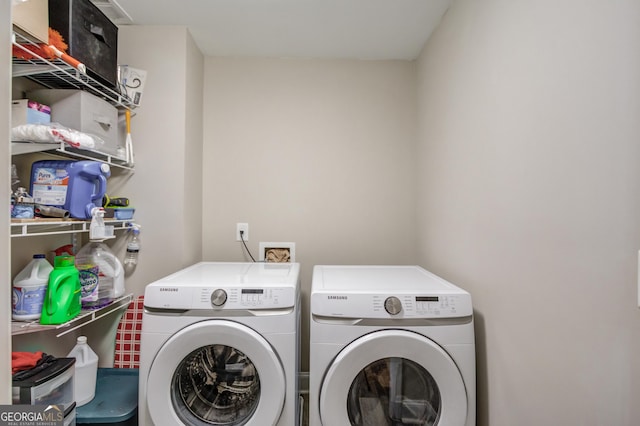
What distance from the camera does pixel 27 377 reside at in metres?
1.10

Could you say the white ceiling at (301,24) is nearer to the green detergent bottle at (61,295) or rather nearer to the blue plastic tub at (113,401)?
the green detergent bottle at (61,295)

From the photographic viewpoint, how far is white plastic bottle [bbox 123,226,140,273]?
1.73 m

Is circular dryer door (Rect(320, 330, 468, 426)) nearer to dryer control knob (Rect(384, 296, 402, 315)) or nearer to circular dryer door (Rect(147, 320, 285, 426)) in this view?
dryer control knob (Rect(384, 296, 402, 315))

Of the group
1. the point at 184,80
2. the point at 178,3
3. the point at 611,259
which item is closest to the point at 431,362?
the point at 611,259

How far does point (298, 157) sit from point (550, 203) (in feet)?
4.76

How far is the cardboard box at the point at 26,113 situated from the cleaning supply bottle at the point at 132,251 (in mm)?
649

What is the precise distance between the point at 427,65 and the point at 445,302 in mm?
1390

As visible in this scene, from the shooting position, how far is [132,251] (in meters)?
1.73

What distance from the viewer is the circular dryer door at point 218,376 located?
1.23 metres

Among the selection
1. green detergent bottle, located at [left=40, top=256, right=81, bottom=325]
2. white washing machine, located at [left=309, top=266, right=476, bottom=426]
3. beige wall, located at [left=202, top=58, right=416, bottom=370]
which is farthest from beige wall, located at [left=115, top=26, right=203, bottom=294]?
white washing machine, located at [left=309, top=266, right=476, bottom=426]

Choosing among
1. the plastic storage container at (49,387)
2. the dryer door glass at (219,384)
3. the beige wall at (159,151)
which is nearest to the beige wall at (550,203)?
the dryer door glass at (219,384)

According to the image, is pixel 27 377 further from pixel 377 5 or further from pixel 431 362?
pixel 377 5

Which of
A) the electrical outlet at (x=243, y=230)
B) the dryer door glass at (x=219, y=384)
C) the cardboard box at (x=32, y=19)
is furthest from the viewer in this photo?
the electrical outlet at (x=243, y=230)

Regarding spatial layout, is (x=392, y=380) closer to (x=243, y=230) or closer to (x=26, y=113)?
(x=243, y=230)
